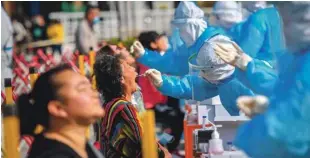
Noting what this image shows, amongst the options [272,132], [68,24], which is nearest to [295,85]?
[272,132]

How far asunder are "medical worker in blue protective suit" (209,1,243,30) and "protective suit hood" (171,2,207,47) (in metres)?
1.06

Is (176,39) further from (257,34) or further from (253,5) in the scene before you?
(253,5)

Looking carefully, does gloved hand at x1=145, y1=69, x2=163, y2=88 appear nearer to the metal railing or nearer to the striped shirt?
the striped shirt

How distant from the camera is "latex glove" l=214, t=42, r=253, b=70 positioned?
4.39 meters

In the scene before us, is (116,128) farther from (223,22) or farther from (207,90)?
(223,22)

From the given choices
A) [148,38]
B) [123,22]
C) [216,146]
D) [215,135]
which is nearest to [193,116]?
[215,135]

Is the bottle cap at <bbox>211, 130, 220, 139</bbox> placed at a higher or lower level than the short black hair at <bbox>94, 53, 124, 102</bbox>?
lower

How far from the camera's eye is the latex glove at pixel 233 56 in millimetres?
4395

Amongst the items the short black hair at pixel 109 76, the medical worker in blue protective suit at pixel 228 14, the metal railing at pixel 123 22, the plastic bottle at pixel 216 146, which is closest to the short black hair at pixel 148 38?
the medical worker in blue protective suit at pixel 228 14

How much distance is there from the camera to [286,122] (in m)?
3.64

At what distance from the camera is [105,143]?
206 inches

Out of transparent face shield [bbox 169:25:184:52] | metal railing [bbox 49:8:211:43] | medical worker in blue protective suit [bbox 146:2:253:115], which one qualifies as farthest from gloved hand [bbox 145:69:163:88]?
metal railing [bbox 49:8:211:43]

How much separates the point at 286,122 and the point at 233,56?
2.75 ft

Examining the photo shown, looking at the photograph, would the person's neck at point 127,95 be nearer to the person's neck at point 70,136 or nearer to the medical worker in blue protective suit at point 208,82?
the medical worker in blue protective suit at point 208,82
